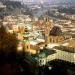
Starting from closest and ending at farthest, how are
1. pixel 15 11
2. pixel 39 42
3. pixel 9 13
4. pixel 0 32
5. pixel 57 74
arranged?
pixel 0 32, pixel 57 74, pixel 39 42, pixel 9 13, pixel 15 11

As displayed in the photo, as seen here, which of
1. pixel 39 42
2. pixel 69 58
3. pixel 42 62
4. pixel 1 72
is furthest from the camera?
pixel 39 42

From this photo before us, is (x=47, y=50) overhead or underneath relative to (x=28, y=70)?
underneath

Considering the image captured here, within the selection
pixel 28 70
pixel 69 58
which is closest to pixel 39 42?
pixel 69 58

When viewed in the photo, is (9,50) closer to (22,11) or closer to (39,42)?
(39,42)

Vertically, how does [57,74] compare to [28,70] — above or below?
below

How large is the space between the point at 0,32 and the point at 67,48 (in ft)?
12.9

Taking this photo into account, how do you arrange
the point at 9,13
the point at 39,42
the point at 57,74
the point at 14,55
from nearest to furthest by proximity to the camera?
the point at 14,55 → the point at 57,74 → the point at 39,42 → the point at 9,13

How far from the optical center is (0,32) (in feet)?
11.2

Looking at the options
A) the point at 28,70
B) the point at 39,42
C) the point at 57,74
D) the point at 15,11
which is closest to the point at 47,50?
the point at 39,42

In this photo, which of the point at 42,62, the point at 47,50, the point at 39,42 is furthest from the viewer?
the point at 39,42

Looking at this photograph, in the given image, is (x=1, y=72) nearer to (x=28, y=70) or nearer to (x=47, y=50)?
(x=28, y=70)

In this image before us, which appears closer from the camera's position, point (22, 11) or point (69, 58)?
point (69, 58)

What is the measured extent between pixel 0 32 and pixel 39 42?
4.57m

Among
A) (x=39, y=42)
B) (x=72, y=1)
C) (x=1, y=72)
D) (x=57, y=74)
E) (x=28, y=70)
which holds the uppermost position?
(x=1, y=72)
